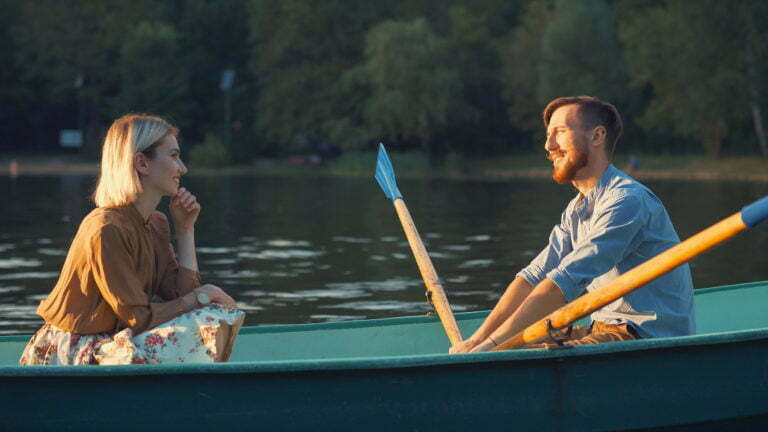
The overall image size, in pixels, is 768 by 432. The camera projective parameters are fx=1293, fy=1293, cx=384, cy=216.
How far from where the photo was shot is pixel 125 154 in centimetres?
457

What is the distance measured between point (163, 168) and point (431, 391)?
1272 mm

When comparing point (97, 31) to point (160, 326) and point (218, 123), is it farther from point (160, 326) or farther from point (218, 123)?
point (160, 326)

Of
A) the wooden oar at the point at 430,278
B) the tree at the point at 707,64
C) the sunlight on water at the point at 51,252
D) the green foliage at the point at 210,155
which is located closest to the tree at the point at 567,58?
the tree at the point at 707,64

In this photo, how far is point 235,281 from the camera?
12.1m

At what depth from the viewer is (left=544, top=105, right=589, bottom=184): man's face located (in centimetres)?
490

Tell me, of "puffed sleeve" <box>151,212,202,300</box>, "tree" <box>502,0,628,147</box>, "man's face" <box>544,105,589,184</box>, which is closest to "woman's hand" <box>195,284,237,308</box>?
"puffed sleeve" <box>151,212,202,300</box>

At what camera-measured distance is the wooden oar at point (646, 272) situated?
4047 millimetres

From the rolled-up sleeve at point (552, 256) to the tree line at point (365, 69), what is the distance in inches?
1608

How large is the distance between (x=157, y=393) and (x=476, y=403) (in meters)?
1.17

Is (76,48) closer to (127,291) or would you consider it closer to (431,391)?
(127,291)

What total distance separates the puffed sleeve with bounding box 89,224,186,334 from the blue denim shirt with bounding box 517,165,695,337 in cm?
153

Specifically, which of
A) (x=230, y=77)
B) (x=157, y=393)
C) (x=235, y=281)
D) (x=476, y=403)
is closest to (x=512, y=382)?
(x=476, y=403)

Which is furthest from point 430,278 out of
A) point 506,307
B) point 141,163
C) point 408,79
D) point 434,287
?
point 408,79

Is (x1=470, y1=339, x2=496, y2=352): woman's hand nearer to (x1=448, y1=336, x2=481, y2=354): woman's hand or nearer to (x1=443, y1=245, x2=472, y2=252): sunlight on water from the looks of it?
(x1=448, y1=336, x2=481, y2=354): woman's hand
